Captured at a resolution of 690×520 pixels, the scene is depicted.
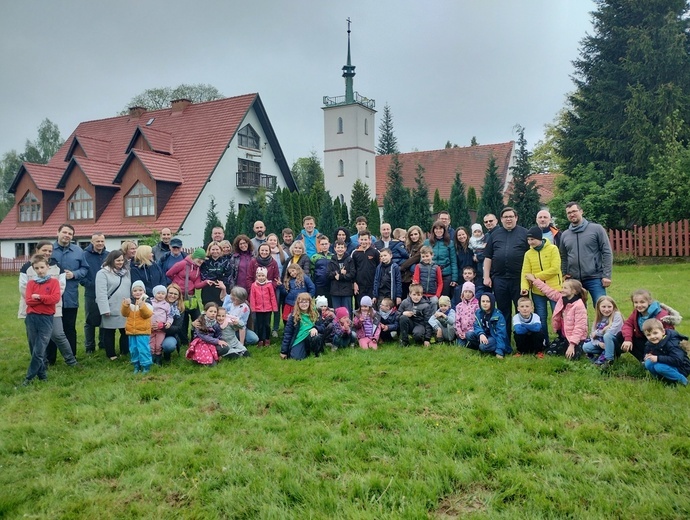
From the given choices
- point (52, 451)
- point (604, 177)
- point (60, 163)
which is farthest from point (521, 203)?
point (60, 163)

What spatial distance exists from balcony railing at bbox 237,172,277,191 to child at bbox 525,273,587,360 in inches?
908

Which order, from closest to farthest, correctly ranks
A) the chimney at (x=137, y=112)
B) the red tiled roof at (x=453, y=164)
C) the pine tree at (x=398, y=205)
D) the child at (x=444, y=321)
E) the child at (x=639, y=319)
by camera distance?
1. the child at (x=639, y=319)
2. the child at (x=444, y=321)
3. the pine tree at (x=398, y=205)
4. the chimney at (x=137, y=112)
5. the red tiled roof at (x=453, y=164)

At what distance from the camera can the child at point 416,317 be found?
765 cm

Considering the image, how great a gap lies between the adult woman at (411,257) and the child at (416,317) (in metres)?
0.44

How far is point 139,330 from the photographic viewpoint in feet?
22.0

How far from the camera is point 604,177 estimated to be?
22.5 metres

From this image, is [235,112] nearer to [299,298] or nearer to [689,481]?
[299,298]

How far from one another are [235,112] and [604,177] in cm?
1858

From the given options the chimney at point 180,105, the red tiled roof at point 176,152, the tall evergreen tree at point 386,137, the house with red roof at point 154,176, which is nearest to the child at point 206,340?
the house with red roof at point 154,176

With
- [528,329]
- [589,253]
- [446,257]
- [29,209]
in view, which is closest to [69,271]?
Result: [446,257]

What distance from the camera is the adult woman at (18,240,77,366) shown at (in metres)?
6.53

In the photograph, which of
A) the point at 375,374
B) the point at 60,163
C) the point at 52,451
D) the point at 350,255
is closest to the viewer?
the point at 52,451

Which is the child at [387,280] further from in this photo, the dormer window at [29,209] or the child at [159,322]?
the dormer window at [29,209]

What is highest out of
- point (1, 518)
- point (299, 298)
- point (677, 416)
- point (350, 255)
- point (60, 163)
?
point (60, 163)
